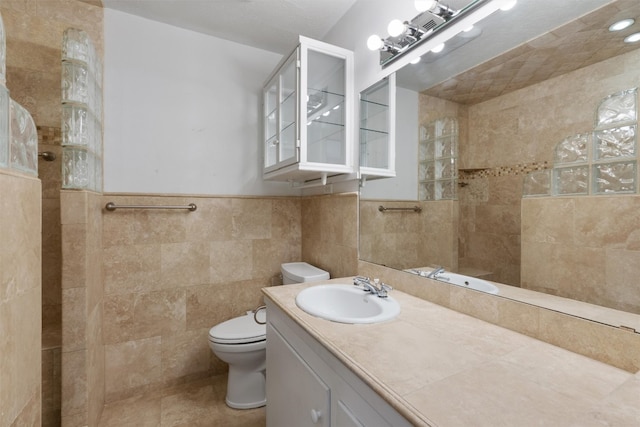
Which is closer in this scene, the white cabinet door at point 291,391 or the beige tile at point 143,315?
the white cabinet door at point 291,391

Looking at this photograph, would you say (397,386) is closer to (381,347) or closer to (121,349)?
(381,347)

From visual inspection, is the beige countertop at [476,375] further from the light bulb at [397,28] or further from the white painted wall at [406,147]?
the light bulb at [397,28]

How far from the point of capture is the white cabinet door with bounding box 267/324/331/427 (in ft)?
3.02

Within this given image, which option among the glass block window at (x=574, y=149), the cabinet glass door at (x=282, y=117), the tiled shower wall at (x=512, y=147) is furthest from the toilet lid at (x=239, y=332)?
the glass block window at (x=574, y=149)

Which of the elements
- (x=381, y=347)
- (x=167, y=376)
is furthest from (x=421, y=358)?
(x=167, y=376)

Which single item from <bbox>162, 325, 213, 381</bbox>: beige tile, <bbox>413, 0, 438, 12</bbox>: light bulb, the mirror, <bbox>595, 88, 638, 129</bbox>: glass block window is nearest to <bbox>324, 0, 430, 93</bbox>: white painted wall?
<bbox>413, 0, 438, 12</bbox>: light bulb

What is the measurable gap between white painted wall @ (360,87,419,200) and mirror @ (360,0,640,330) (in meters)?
0.01

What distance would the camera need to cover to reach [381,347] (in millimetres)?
831

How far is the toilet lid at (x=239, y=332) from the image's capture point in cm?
168

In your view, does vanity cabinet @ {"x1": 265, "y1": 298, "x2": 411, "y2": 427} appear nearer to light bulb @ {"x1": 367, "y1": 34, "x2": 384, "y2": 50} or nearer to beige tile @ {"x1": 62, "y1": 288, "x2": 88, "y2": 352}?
beige tile @ {"x1": 62, "y1": 288, "x2": 88, "y2": 352}

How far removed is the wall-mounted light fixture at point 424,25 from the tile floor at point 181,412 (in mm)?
2209

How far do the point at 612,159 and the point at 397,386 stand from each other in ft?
2.70

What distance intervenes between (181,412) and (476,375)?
1.84m

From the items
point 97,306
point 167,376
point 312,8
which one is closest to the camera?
point 97,306
